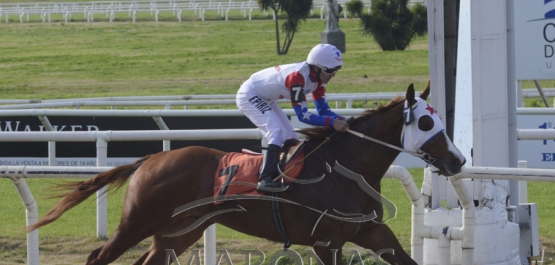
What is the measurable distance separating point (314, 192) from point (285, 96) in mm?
617

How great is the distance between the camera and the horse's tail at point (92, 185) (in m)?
5.25

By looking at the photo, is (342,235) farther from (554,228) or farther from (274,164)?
(554,228)

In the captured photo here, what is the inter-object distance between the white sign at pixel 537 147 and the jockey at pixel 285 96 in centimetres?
505

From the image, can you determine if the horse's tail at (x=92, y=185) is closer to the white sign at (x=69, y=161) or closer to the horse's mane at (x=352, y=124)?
the horse's mane at (x=352, y=124)

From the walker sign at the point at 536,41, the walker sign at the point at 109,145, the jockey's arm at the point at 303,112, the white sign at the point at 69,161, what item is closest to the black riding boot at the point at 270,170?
the jockey's arm at the point at 303,112

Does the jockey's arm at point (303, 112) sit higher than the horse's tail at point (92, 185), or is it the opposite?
the jockey's arm at point (303, 112)

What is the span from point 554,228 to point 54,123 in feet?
19.3

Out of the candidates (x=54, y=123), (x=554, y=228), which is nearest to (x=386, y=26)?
(x=54, y=123)

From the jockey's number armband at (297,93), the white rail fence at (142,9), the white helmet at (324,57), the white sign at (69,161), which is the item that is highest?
the white rail fence at (142,9)

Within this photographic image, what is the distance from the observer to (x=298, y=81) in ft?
15.8

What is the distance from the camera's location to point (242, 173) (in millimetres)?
4934

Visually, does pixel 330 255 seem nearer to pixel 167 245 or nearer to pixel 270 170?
pixel 270 170

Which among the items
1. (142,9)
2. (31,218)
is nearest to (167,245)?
(31,218)

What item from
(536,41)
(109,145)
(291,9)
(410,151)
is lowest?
(109,145)
